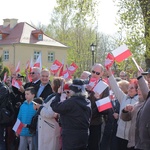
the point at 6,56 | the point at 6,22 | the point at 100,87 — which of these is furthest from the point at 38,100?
the point at 6,22

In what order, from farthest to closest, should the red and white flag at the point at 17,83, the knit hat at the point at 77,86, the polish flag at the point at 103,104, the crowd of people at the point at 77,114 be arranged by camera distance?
the red and white flag at the point at 17,83
the polish flag at the point at 103,104
the knit hat at the point at 77,86
the crowd of people at the point at 77,114

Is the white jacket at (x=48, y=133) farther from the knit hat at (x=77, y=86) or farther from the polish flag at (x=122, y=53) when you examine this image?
the polish flag at (x=122, y=53)

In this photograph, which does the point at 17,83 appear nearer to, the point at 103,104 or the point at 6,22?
the point at 103,104

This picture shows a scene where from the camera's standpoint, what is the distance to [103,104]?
6.32 metres

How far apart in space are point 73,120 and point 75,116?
2.7 inches

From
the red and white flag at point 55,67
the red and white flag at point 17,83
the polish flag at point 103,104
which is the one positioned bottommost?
the polish flag at point 103,104

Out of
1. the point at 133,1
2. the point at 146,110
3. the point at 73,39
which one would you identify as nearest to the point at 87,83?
the point at 146,110

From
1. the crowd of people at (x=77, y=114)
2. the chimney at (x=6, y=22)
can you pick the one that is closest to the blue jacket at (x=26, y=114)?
the crowd of people at (x=77, y=114)

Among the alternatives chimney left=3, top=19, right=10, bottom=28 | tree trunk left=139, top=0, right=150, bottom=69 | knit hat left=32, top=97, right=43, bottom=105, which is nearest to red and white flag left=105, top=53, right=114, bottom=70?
knit hat left=32, top=97, right=43, bottom=105

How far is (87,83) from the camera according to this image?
7438mm

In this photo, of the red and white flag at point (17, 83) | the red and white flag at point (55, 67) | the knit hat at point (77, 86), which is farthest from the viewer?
the red and white flag at point (55, 67)

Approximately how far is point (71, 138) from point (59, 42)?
44177 millimetres

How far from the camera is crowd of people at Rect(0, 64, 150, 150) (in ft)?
18.0

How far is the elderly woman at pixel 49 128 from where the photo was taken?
21.9 ft
